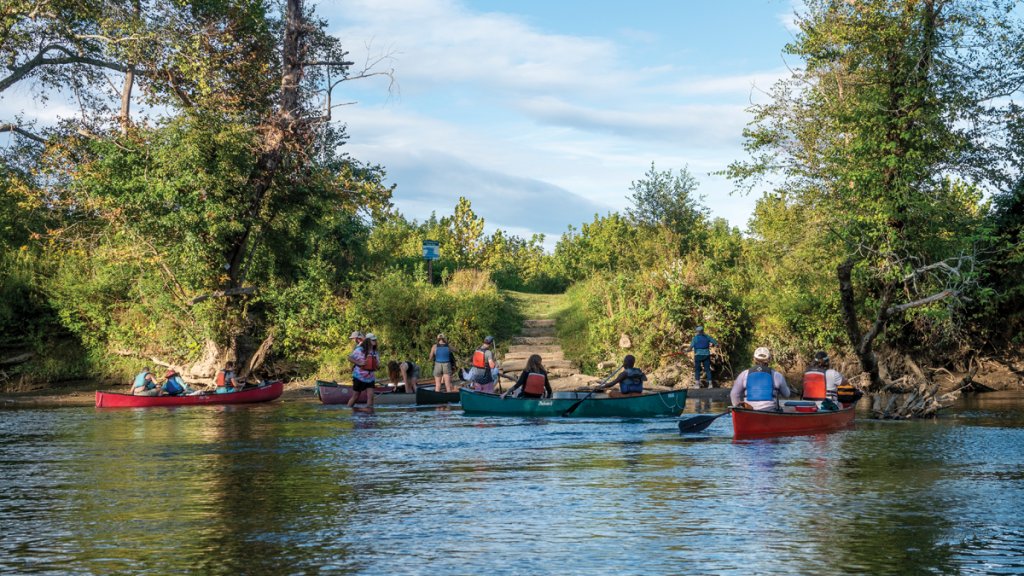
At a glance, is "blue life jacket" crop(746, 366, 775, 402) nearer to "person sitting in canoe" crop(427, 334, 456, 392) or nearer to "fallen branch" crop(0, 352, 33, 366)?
"person sitting in canoe" crop(427, 334, 456, 392)

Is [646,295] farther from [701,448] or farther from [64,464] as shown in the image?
[64,464]

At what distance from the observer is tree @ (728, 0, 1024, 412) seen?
92.3ft

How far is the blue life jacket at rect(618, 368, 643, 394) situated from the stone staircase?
835 centimetres

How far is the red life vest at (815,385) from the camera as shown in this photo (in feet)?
67.7

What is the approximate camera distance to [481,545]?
377 inches

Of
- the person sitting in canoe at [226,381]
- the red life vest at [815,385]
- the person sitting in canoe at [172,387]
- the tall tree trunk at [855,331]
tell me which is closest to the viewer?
the red life vest at [815,385]

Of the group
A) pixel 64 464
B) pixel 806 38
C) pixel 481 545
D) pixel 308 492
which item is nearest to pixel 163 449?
pixel 64 464

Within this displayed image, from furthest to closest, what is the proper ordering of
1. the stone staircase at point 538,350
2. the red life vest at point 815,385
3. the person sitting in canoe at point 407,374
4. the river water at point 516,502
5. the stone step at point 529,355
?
the stone step at point 529,355
the stone staircase at point 538,350
the person sitting in canoe at point 407,374
the red life vest at point 815,385
the river water at point 516,502

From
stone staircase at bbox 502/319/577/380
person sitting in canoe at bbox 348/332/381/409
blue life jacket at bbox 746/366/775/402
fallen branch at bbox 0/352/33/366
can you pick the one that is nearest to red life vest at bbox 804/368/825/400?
blue life jacket at bbox 746/366/775/402

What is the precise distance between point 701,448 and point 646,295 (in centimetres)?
1811

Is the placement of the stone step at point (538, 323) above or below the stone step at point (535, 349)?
above

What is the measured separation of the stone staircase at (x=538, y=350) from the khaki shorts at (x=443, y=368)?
8.22ft

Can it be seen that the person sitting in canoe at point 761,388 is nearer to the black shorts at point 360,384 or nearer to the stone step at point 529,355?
the black shorts at point 360,384

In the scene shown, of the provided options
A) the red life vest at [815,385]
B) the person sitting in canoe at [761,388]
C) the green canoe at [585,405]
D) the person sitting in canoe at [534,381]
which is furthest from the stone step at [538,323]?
the person sitting in canoe at [761,388]
